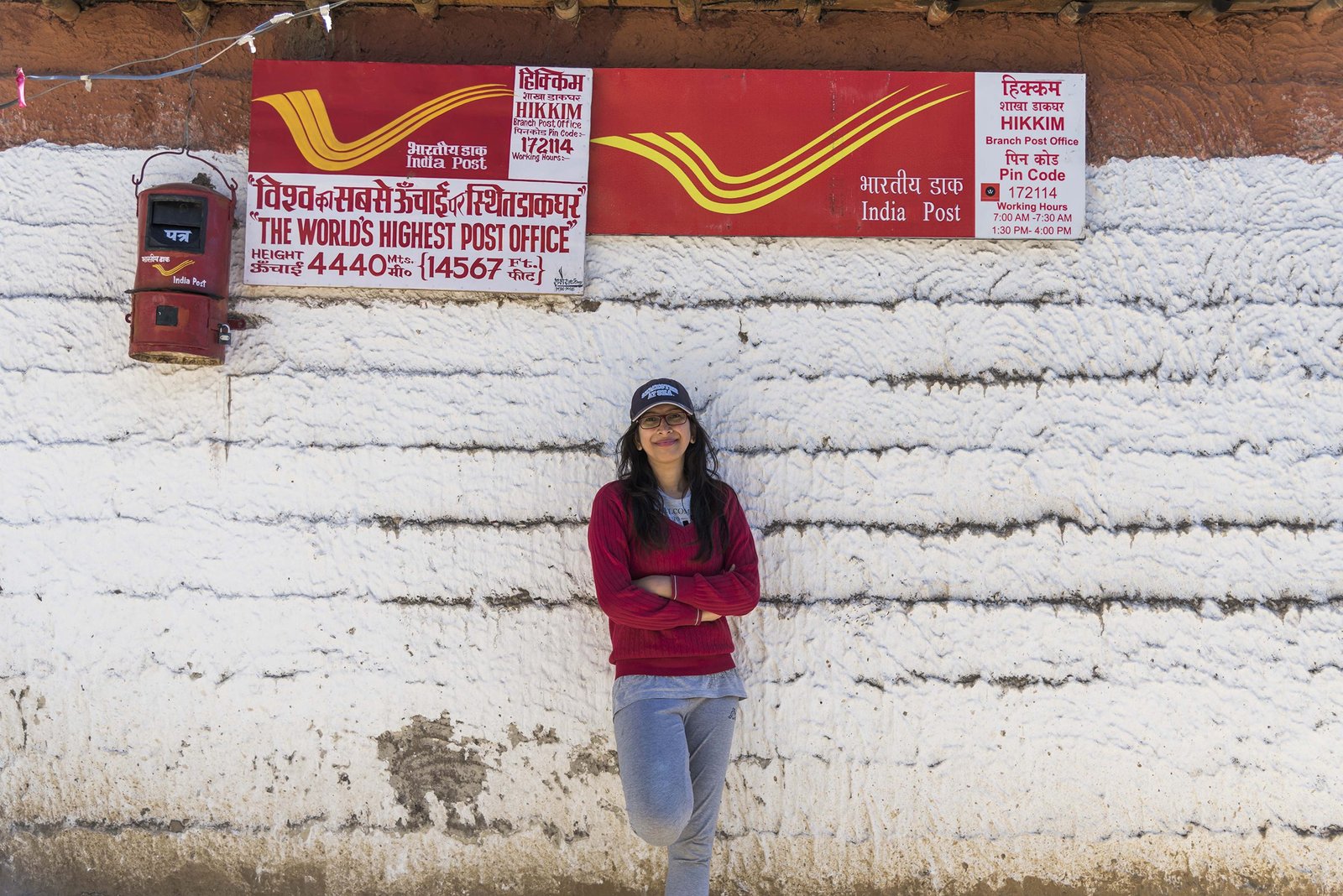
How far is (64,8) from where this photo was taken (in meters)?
3.26

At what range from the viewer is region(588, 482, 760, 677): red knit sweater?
8.61 ft

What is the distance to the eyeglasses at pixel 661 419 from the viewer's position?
9.22 feet

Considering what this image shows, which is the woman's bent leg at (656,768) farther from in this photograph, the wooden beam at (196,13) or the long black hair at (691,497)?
the wooden beam at (196,13)

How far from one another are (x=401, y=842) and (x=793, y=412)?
7.25ft

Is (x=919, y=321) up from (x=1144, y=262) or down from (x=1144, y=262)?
down

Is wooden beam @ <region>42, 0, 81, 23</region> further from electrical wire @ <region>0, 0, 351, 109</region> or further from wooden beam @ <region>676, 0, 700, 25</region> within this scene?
wooden beam @ <region>676, 0, 700, 25</region>

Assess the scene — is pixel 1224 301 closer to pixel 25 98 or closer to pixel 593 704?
pixel 593 704

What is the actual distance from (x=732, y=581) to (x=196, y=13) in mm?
2970

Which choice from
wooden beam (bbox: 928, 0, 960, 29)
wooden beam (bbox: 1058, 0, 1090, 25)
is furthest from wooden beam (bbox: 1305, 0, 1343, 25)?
wooden beam (bbox: 928, 0, 960, 29)

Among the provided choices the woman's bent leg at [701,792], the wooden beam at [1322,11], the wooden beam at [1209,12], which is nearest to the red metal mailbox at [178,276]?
the woman's bent leg at [701,792]

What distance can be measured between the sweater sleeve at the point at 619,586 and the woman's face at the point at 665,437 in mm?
207

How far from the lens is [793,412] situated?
10.7 ft

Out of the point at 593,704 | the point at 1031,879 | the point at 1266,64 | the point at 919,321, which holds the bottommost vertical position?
the point at 1031,879

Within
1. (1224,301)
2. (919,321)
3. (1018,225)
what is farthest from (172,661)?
(1224,301)
